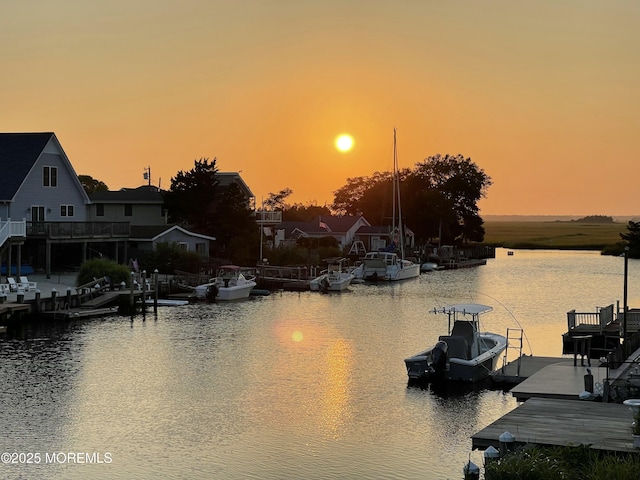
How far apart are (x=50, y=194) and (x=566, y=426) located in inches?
2393

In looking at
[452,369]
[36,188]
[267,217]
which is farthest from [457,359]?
[267,217]

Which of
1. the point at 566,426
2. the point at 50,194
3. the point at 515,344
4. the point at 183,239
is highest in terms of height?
the point at 50,194

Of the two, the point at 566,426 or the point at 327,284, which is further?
the point at 327,284

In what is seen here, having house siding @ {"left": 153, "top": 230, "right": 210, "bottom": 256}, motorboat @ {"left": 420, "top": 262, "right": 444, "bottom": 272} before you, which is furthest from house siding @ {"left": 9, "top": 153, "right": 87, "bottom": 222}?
motorboat @ {"left": 420, "top": 262, "right": 444, "bottom": 272}

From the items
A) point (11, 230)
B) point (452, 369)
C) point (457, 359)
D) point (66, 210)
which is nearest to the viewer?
point (452, 369)

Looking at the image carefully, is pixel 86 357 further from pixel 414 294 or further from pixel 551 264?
pixel 551 264

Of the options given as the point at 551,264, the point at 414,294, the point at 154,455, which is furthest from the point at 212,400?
the point at 551,264

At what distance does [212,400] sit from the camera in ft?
124

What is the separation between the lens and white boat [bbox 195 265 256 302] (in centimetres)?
7475

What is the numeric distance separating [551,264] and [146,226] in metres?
76.8

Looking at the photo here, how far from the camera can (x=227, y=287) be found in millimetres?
75812

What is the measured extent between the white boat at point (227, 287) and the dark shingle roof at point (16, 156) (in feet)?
53.2

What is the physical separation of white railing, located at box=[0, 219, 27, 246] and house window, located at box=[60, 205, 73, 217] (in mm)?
13096

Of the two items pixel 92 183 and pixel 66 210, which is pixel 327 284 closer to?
pixel 66 210
